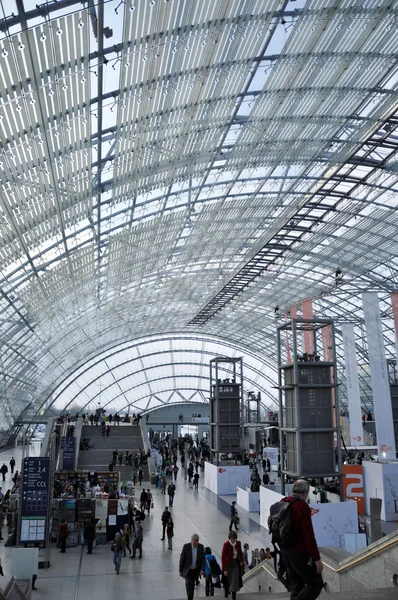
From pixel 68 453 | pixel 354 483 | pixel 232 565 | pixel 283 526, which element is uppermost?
pixel 68 453

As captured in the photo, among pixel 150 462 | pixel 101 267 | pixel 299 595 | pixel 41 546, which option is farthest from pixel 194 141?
pixel 150 462

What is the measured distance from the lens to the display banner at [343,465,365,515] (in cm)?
2942

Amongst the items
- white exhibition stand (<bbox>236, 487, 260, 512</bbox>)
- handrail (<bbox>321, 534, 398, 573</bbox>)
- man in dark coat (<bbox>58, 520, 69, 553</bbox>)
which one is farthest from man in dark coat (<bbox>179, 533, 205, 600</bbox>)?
white exhibition stand (<bbox>236, 487, 260, 512</bbox>)

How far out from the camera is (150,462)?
4275cm

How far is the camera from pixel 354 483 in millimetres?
29500

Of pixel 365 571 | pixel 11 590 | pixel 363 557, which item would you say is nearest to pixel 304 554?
pixel 363 557

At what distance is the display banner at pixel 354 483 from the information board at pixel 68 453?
649 inches

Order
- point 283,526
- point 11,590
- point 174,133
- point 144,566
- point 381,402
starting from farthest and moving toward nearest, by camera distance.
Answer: point 381,402 < point 174,133 < point 144,566 < point 11,590 < point 283,526

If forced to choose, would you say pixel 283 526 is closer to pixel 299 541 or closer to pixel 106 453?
pixel 299 541

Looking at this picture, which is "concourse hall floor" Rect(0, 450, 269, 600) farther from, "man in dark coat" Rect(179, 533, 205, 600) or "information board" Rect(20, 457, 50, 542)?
"man in dark coat" Rect(179, 533, 205, 600)

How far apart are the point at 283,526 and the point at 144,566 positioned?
1554 cm

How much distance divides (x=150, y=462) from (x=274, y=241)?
18.4m

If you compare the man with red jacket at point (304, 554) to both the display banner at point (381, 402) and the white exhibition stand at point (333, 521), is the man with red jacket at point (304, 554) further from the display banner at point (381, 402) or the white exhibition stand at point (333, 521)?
the display banner at point (381, 402)

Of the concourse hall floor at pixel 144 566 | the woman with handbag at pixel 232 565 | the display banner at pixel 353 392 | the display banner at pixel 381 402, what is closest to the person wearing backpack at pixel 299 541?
the woman with handbag at pixel 232 565
